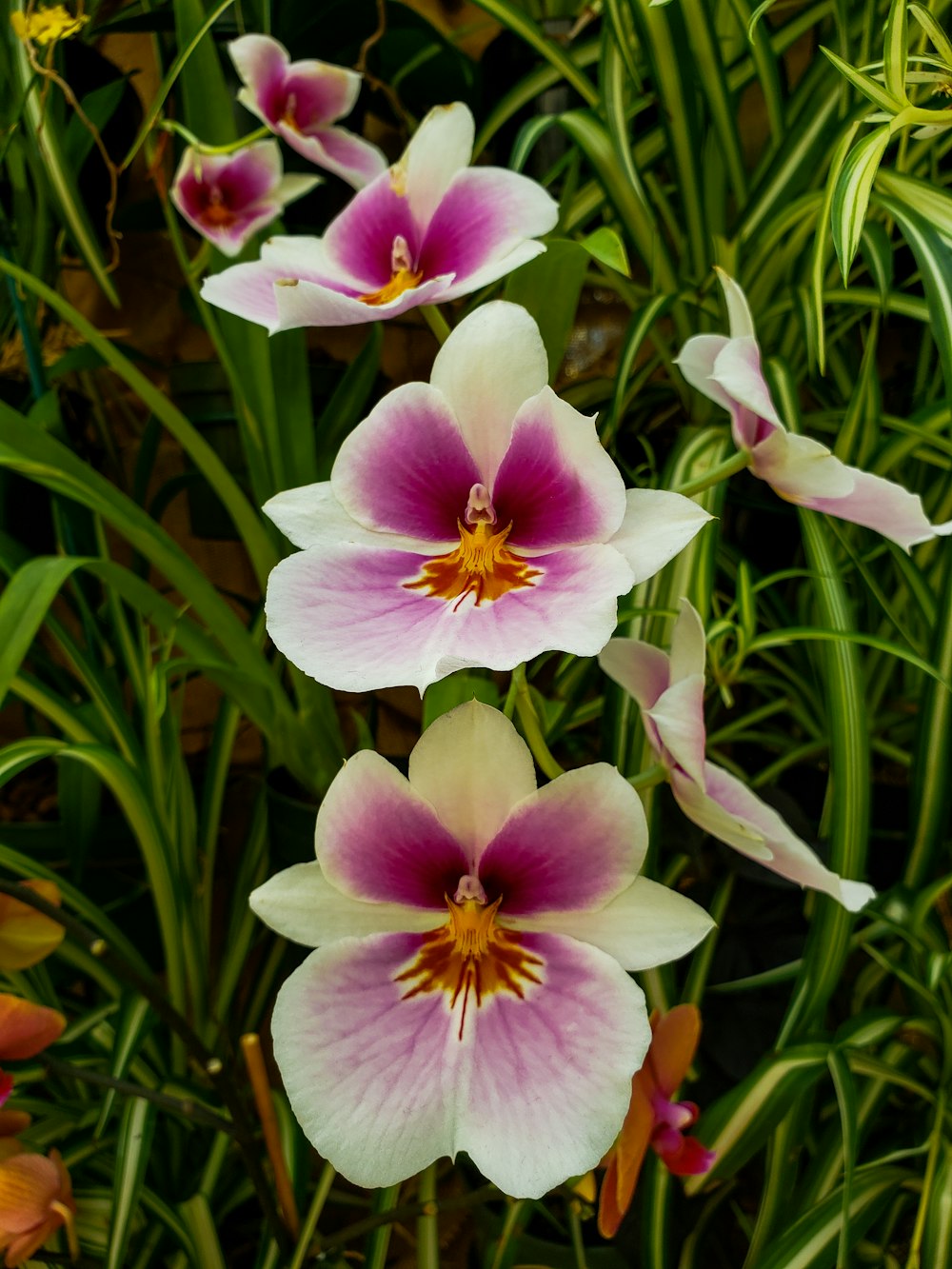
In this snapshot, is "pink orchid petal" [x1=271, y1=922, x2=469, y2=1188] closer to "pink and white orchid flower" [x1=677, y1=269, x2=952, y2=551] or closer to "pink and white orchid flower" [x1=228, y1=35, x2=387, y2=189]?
"pink and white orchid flower" [x1=677, y1=269, x2=952, y2=551]

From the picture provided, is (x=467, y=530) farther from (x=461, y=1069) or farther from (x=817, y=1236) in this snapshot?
(x=817, y=1236)

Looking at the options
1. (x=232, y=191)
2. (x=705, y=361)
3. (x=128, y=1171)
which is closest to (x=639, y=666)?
(x=705, y=361)

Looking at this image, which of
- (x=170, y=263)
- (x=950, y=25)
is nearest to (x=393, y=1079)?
(x=950, y=25)

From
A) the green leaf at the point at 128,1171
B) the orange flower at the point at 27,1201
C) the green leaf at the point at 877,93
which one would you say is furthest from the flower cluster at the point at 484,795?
the green leaf at the point at 128,1171

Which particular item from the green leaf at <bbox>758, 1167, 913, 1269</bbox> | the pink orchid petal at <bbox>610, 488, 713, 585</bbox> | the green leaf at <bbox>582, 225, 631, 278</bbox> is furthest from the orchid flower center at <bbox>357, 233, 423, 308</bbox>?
the green leaf at <bbox>758, 1167, 913, 1269</bbox>

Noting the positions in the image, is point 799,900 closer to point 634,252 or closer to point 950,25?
point 634,252
